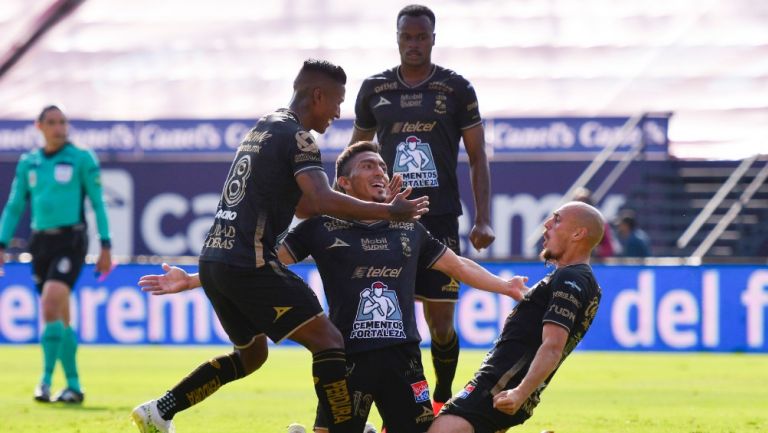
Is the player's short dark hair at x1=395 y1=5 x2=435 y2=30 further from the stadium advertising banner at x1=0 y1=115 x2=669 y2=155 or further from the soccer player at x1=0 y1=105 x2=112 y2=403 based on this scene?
the stadium advertising banner at x1=0 y1=115 x2=669 y2=155

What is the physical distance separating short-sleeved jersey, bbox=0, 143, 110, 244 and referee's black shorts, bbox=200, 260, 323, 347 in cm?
493

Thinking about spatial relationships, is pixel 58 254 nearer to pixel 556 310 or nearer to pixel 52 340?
pixel 52 340

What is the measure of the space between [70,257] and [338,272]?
193 inches

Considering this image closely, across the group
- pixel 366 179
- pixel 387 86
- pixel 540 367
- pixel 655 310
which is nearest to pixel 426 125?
pixel 387 86

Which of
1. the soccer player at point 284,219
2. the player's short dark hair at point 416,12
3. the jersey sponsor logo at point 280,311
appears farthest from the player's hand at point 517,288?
the player's short dark hair at point 416,12

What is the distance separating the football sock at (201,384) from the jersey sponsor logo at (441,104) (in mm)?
2197

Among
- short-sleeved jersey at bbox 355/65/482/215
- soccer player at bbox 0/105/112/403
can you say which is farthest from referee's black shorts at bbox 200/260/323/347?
soccer player at bbox 0/105/112/403

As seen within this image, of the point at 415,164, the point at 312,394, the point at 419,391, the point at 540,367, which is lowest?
the point at 312,394

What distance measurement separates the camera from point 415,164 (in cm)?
852

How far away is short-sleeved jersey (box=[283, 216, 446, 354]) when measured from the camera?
670cm

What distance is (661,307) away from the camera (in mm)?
17141

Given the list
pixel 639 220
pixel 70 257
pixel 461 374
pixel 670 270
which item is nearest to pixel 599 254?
pixel 670 270

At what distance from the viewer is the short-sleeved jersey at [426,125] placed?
854 cm

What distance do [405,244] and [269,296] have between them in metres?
0.82
